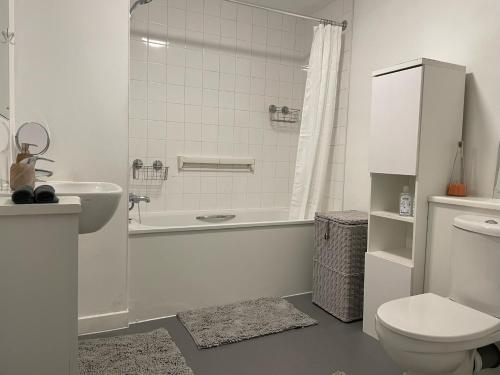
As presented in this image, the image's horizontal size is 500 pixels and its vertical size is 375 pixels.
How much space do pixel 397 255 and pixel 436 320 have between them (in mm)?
802

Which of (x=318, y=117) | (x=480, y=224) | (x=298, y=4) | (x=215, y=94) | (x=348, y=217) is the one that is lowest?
(x=348, y=217)

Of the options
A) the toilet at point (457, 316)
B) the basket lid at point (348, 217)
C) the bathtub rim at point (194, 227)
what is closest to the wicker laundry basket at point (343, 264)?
the basket lid at point (348, 217)

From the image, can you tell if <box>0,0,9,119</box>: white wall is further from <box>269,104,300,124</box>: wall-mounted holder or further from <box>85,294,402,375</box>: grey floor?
<box>269,104,300,124</box>: wall-mounted holder

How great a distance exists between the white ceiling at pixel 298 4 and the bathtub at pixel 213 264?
6.42 feet

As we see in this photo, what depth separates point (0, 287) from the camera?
43.2 inches

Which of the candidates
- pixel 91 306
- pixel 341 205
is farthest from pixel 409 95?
pixel 91 306

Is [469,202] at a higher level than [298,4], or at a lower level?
lower

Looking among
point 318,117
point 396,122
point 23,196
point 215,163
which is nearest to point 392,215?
point 396,122

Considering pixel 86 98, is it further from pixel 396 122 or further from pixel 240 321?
pixel 396 122

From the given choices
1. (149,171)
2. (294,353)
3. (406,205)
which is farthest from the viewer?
(149,171)

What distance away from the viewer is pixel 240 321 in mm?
2387

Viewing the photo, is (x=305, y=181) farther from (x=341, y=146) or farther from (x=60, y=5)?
(x=60, y=5)

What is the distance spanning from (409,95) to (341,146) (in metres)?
1.10

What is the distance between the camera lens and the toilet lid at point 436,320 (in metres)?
1.42
